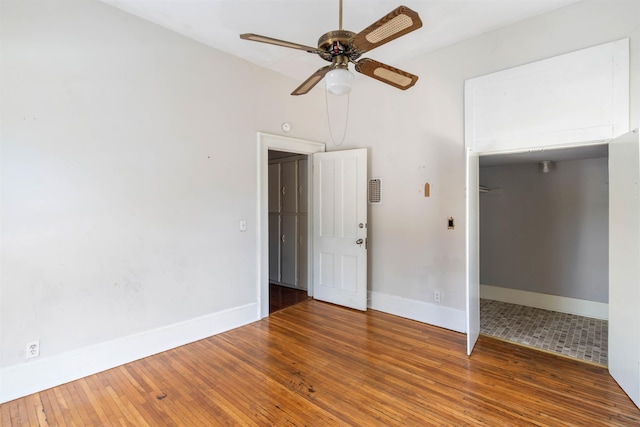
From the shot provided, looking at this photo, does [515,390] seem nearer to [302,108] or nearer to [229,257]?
[229,257]

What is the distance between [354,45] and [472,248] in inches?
88.6

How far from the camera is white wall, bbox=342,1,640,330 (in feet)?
10.0

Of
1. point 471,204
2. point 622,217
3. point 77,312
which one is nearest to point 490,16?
point 471,204

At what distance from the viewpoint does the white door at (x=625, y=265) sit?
89.0 inches

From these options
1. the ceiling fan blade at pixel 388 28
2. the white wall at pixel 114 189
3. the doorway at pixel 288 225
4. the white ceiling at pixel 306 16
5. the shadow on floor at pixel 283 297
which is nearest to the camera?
the ceiling fan blade at pixel 388 28

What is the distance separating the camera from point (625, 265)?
95.6 inches

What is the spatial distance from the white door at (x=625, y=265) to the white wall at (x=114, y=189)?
11.4 ft

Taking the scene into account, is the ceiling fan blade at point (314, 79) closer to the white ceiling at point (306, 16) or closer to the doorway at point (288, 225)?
the white ceiling at point (306, 16)

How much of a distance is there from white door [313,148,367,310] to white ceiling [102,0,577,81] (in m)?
1.54

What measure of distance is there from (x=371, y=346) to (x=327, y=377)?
2.40 feet

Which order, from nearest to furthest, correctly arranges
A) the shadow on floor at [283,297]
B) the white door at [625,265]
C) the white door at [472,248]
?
the white door at [625,265] < the white door at [472,248] < the shadow on floor at [283,297]

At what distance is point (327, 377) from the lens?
8.57 feet

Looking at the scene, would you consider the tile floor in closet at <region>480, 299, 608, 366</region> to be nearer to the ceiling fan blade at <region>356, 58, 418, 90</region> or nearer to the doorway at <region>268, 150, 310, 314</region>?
the doorway at <region>268, 150, 310, 314</region>

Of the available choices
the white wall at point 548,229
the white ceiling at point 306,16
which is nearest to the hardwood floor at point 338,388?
the white wall at point 548,229
